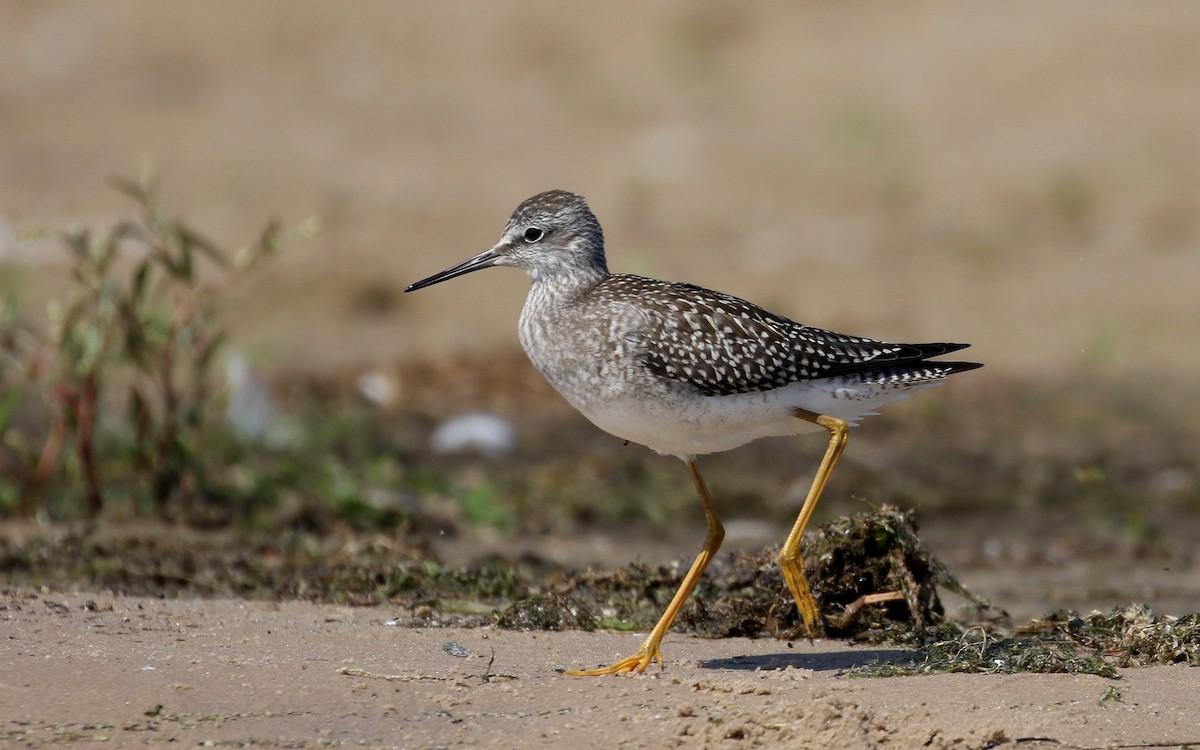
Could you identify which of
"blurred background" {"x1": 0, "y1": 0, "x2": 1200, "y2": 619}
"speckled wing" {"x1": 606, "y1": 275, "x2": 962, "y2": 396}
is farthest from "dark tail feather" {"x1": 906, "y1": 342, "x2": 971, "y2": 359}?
"blurred background" {"x1": 0, "y1": 0, "x2": 1200, "y2": 619}

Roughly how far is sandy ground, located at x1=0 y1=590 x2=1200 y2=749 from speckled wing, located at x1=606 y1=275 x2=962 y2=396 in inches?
43.3

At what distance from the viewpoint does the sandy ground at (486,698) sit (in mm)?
4781

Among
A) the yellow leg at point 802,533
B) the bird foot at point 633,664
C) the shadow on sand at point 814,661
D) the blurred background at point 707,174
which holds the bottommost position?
the shadow on sand at point 814,661

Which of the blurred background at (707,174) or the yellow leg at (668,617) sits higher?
the blurred background at (707,174)

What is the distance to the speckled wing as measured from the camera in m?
6.12

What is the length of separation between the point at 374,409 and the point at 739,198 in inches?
204

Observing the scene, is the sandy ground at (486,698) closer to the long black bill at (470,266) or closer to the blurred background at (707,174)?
the long black bill at (470,266)

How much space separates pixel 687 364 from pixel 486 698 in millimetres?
1617

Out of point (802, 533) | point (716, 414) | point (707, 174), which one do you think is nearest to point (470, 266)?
point (716, 414)

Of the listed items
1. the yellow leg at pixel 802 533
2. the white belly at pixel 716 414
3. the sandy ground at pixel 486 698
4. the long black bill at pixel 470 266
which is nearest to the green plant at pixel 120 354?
the long black bill at pixel 470 266

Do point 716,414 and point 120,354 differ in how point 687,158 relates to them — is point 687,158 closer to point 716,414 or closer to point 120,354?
point 120,354

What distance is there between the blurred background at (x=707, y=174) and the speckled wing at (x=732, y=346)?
11.2ft

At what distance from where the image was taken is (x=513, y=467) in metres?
10.5

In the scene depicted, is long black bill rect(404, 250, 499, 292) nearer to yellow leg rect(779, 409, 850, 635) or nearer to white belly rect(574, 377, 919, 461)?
white belly rect(574, 377, 919, 461)
